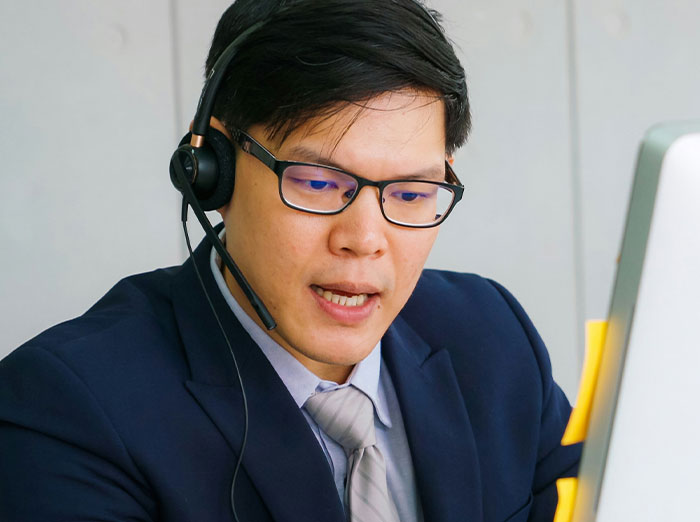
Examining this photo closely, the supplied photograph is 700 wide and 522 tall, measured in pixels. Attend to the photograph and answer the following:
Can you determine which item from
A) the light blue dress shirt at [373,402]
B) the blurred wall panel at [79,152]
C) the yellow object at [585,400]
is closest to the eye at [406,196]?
the light blue dress shirt at [373,402]

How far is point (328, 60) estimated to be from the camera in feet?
3.47

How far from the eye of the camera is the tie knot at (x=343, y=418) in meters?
1.17

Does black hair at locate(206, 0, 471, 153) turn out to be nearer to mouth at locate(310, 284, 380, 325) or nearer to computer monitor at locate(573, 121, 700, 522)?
mouth at locate(310, 284, 380, 325)

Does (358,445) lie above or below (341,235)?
below

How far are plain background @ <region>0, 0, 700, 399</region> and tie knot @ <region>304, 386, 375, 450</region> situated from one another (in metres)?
0.93

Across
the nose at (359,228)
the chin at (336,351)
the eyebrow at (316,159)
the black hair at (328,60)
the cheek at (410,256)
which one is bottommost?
the chin at (336,351)

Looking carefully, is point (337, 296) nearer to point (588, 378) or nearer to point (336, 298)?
point (336, 298)

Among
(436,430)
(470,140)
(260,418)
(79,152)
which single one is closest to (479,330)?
(436,430)

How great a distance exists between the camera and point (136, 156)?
198 cm

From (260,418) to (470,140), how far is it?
56.9 inches

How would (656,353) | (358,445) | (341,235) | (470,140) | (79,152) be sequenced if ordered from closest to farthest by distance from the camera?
(656,353) < (341,235) < (358,445) < (79,152) < (470,140)

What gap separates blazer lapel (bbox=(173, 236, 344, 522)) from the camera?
1094 mm

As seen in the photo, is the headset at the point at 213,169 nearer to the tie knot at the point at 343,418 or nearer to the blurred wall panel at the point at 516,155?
the tie knot at the point at 343,418

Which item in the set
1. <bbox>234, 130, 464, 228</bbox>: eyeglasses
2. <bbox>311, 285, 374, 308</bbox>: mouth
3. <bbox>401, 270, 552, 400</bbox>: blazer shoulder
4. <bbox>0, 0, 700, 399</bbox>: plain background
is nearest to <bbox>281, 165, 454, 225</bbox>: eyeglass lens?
<bbox>234, 130, 464, 228</bbox>: eyeglasses
